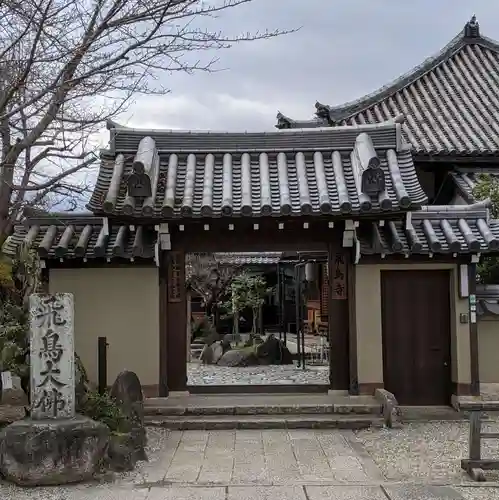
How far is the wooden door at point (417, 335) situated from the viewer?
11.4 metres

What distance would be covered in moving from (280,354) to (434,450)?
9.14m

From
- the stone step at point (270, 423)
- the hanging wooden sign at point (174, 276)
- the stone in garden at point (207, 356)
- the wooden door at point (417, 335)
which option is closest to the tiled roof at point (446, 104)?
the wooden door at point (417, 335)

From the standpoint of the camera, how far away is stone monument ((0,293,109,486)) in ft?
24.0

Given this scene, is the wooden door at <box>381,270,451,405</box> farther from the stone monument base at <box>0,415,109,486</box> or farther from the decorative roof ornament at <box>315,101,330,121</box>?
the decorative roof ornament at <box>315,101,330,121</box>

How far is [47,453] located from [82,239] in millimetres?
4580

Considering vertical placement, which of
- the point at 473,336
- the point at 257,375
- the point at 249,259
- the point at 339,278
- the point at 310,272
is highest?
the point at 249,259

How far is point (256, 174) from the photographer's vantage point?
1170cm

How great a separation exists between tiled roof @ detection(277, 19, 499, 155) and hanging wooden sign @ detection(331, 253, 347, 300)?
6.17 metres

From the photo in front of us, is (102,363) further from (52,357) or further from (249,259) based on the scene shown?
(249,259)

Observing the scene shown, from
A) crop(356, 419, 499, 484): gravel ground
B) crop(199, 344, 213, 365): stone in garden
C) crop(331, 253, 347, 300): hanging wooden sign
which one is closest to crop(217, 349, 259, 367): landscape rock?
crop(199, 344, 213, 365): stone in garden

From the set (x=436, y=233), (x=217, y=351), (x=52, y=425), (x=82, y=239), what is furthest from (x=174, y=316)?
(x=217, y=351)

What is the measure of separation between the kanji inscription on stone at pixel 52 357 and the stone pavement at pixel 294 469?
3.12ft

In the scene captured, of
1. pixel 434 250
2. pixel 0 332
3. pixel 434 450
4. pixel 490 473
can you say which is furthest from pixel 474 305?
pixel 0 332

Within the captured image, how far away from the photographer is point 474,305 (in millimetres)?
11188
